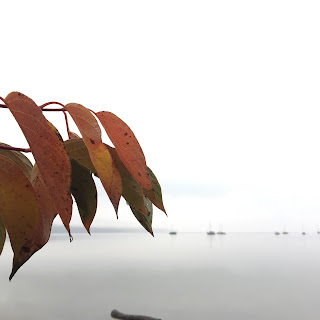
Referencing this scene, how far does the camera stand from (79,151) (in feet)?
1.08

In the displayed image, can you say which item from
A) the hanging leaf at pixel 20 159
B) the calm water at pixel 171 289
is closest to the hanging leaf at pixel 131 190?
the hanging leaf at pixel 20 159

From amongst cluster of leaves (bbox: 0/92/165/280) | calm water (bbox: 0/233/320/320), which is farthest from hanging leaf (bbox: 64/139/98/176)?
calm water (bbox: 0/233/320/320)

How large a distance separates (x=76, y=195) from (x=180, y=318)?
92.9 feet

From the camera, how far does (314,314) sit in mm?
26156

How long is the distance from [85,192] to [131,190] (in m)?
0.05

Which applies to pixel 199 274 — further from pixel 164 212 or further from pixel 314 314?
pixel 164 212

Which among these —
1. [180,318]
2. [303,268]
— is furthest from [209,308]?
[303,268]

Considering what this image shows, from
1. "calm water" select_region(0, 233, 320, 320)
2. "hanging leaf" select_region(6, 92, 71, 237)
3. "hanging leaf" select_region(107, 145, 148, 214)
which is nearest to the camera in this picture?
"hanging leaf" select_region(6, 92, 71, 237)

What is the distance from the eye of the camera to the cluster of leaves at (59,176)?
236 mm

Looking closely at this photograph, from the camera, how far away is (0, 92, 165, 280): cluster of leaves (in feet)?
0.77

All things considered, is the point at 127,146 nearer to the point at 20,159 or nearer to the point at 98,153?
Answer: the point at 98,153

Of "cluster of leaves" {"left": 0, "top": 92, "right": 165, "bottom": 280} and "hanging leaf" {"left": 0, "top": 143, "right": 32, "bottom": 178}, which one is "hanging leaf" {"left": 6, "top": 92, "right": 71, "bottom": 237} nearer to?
"cluster of leaves" {"left": 0, "top": 92, "right": 165, "bottom": 280}

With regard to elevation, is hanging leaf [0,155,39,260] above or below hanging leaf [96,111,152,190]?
below

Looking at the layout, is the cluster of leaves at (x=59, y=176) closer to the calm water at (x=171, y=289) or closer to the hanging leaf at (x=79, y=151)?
the hanging leaf at (x=79, y=151)
